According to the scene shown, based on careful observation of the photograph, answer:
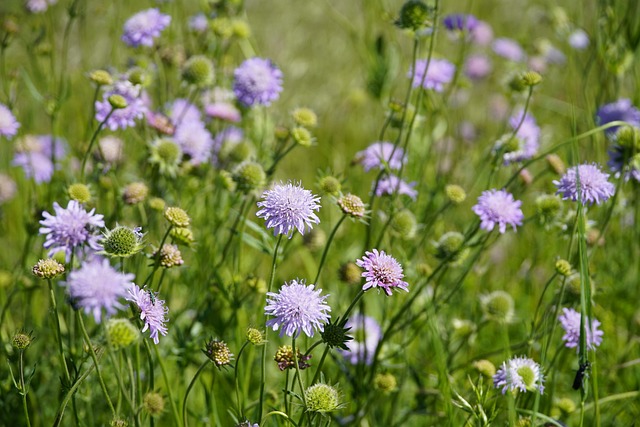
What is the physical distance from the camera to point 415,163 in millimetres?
2980

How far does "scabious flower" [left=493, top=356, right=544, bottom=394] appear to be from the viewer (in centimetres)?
169

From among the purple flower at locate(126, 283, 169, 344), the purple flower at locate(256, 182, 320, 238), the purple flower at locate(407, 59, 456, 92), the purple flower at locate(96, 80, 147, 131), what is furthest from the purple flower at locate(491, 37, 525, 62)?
the purple flower at locate(126, 283, 169, 344)

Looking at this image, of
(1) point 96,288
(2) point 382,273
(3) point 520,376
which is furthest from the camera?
(3) point 520,376

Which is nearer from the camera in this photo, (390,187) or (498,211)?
(498,211)

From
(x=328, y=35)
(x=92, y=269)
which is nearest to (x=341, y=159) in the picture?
(x=328, y=35)

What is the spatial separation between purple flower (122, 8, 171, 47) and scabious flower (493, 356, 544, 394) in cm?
167

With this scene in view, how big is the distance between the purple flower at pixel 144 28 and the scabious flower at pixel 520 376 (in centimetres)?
167

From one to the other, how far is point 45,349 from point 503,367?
1.51 metres

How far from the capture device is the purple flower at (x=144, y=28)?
2498 mm

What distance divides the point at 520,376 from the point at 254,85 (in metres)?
1.40

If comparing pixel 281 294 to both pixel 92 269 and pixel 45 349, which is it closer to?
pixel 92 269

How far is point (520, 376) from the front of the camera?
1.71 meters

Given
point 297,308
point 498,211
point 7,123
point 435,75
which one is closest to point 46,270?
point 297,308

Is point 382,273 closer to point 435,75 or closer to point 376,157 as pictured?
point 376,157
